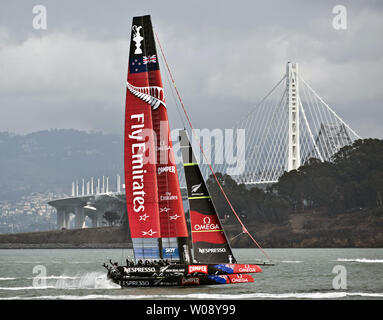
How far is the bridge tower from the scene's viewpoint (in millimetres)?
64875

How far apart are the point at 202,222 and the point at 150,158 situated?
223cm

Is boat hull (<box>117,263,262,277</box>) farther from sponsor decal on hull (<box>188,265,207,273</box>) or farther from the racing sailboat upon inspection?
the racing sailboat

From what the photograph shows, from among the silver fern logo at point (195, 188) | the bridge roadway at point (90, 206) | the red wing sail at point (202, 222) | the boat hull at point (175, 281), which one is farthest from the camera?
the bridge roadway at point (90, 206)

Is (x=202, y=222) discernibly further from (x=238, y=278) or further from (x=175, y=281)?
(x=175, y=281)

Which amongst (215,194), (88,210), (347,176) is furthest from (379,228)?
(88,210)

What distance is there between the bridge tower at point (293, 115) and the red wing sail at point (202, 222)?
4644 cm

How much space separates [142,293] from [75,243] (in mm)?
75393

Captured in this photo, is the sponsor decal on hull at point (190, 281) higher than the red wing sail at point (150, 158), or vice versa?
the red wing sail at point (150, 158)

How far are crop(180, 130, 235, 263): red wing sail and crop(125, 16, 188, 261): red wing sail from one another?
57 cm

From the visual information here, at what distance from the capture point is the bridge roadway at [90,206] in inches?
4085

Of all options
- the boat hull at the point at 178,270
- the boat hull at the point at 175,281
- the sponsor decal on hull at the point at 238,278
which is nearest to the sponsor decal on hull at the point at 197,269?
the boat hull at the point at 178,270

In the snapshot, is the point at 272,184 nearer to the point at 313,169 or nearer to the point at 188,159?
the point at 313,169

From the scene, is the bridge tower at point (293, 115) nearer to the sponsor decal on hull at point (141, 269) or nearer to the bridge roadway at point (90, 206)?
the bridge roadway at point (90, 206)

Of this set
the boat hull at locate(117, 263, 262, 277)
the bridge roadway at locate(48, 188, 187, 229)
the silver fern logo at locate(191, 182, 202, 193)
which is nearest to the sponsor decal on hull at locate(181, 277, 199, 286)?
the boat hull at locate(117, 263, 262, 277)
